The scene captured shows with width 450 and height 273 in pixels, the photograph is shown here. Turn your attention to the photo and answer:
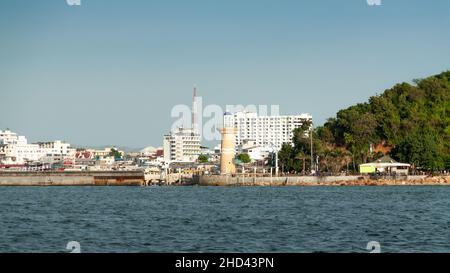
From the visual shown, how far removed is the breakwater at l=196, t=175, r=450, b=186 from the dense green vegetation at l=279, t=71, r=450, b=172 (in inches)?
301

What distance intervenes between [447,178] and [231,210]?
72772mm

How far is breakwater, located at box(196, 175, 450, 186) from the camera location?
400 ft

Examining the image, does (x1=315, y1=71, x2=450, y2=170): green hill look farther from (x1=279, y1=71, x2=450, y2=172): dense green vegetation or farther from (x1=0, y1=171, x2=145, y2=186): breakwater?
(x1=0, y1=171, x2=145, y2=186): breakwater

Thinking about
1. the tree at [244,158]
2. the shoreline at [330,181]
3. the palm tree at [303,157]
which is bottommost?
the shoreline at [330,181]

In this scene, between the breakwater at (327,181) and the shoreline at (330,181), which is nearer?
the shoreline at (330,181)

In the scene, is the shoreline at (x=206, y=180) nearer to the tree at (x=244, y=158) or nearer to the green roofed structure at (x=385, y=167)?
the green roofed structure at (x=385, y=167)

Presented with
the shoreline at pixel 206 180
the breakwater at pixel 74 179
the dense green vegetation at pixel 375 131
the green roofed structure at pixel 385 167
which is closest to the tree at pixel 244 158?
the shoreline at pixel 206 180

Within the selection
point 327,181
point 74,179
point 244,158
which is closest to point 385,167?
point 327,181

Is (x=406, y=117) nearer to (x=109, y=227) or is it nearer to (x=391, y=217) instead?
(x=391, y=217)

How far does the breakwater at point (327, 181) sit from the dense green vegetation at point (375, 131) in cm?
765

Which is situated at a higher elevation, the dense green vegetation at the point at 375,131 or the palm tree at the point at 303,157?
the dense green vegetation at the point at 375,131

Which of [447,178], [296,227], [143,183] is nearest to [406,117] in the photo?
[447,178]

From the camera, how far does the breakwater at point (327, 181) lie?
400 feet

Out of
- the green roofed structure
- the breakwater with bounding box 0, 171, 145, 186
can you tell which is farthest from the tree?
the green roofed structure
